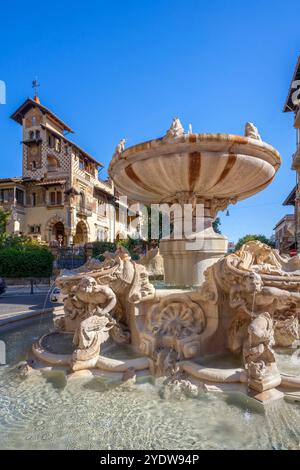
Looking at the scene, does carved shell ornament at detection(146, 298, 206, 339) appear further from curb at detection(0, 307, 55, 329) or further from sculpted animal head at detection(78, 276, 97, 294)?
curb at detection(0, 307, 55, 329)

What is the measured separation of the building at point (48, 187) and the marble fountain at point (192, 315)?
27098mm

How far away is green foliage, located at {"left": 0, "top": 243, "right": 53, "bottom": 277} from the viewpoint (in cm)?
2105

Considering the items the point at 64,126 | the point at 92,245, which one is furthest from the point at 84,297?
the point at 64,126

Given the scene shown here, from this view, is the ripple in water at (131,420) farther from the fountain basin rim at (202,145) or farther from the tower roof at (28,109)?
the tower roof at (28,109)

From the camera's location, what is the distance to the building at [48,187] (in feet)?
105

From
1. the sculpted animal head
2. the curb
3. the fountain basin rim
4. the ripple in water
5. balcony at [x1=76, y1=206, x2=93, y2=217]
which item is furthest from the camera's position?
balcony at [x1=76, y1=206, x2=93, y2=217]

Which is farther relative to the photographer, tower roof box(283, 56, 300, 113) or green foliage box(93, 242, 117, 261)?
tower roof box(283, 56, 300, 113)

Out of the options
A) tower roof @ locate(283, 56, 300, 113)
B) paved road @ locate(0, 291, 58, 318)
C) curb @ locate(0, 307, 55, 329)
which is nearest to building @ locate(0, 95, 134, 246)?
paved road @ locate(0, 291, 58, 318)

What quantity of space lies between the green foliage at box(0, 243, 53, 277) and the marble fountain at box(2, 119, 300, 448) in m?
17.5

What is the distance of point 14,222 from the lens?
32.2 meters

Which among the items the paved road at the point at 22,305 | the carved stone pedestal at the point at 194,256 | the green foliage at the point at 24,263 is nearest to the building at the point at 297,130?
the green foliage at the point at 24,263

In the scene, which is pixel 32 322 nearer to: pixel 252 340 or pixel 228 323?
pixel 228 323

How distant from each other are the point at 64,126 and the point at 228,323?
36664mm

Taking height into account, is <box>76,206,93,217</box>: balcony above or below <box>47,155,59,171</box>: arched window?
below
